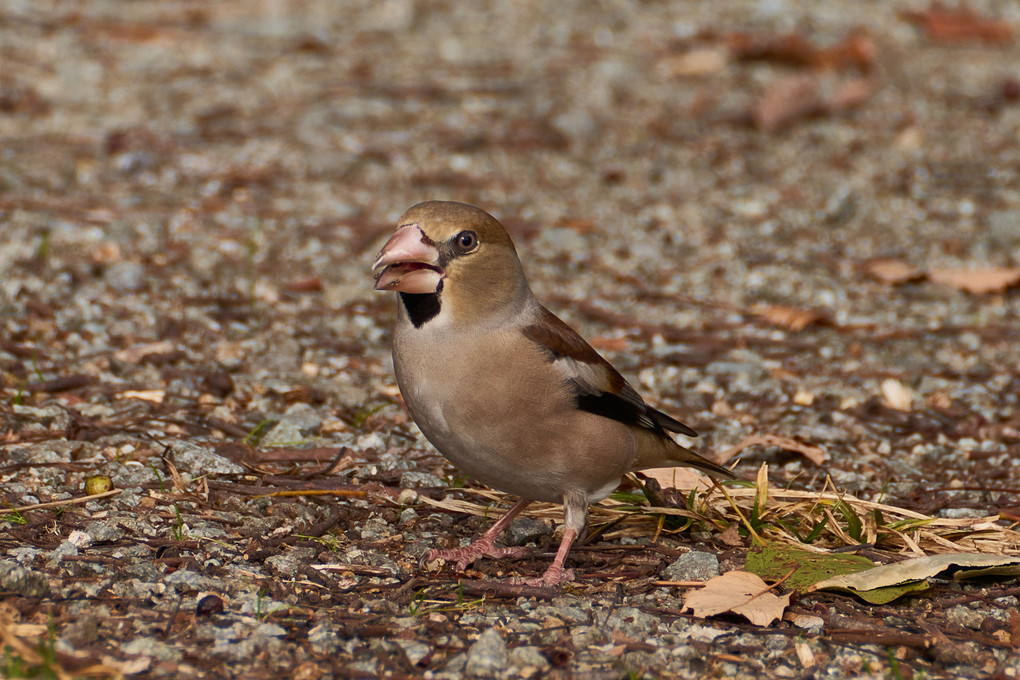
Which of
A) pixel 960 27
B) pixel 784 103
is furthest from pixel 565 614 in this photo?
pixel 960 27

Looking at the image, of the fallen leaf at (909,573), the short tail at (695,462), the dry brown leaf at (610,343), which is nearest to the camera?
the fallen leaf at (909,573)

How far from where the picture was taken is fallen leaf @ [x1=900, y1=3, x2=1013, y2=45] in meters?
10.8

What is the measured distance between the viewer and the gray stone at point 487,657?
3.31 meters

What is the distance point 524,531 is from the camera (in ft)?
15.1

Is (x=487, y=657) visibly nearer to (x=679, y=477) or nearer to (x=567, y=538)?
(x=567, y=538)

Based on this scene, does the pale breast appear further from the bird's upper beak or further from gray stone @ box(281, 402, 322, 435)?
gray stone @ box(281, 402, 322, 435)

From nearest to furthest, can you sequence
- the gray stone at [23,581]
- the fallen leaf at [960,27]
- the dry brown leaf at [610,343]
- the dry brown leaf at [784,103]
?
1. the gray stone at [23,581]
2. the dry brown leaf at [610,343]
3. the dry brown leaf at [784,103]
4. the fallen leaf at [960,27]

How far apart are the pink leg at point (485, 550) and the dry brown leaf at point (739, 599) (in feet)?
2.58

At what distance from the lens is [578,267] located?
24.2 ft

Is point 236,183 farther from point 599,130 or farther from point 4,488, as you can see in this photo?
point 4,488

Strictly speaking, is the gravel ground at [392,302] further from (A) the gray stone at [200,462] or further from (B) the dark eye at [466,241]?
(B) the dark eye at [466,241]

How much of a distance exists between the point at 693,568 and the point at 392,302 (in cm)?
318

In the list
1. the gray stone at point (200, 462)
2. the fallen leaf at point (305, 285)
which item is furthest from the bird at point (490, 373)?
the fallen leaf at point (305, 285)

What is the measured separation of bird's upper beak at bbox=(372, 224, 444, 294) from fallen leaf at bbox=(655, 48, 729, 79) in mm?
6584
